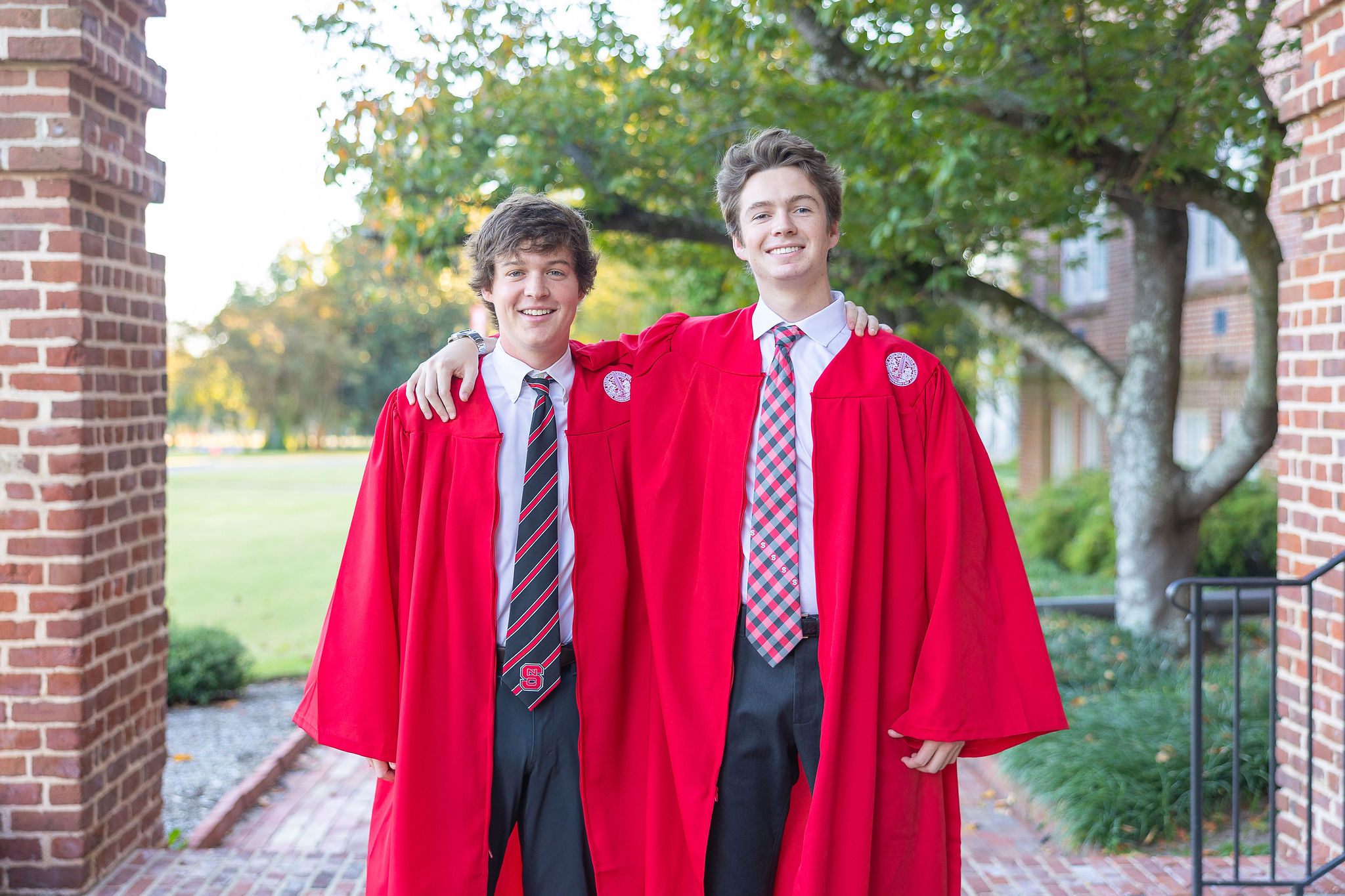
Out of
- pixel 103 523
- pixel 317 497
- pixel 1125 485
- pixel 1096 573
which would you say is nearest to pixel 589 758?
pixel 103 523

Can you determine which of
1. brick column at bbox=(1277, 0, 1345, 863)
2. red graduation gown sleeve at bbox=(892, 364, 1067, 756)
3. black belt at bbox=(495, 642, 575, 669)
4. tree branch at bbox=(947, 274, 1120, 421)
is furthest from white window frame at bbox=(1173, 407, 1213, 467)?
black belt at bbox=(495, 642, 575, 669)

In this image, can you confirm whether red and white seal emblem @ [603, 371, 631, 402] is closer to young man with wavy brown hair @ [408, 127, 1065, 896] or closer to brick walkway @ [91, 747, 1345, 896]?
young man with wavy brown hair @ [408, 127, 1065, 896]

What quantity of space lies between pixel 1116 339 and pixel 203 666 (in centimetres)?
1215

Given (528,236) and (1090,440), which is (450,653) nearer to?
(528,236)

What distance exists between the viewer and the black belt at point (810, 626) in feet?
8.23

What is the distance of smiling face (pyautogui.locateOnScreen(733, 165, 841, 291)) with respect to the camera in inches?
102

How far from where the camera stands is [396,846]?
2541 mm

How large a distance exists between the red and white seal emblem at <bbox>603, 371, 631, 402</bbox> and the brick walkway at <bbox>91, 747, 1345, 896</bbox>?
2.28 m

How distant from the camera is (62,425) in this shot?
3.50 m

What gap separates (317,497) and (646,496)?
77.4 feet

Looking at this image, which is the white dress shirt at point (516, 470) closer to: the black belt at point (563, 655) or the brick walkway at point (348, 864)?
the black belt at point (563, 655)

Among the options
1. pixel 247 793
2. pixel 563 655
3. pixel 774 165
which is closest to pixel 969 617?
pixel 563 655

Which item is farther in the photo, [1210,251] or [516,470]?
[1210,251]

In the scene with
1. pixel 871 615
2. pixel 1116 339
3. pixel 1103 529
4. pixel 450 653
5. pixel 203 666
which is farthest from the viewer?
pixel 1116 339
